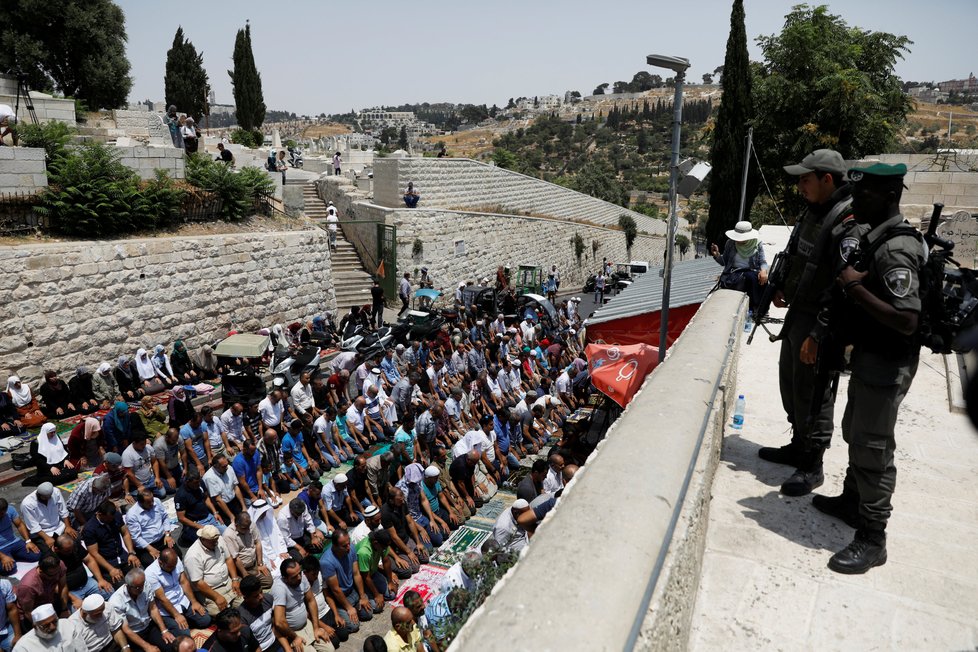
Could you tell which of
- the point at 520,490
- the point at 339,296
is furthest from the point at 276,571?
the point at 339,296

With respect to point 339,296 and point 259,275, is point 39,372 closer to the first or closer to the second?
point 259,275

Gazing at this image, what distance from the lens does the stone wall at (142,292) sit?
10781 millimetres

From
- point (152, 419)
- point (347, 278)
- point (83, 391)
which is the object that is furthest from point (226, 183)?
point (152, 419)

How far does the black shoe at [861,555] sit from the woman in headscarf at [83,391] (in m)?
11.5

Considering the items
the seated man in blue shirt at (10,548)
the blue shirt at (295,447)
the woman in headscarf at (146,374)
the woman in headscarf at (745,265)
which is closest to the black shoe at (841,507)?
the woman in headscarf at (745,265)

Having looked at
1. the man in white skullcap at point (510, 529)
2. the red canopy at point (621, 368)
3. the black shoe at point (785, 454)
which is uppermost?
the black shoe at point (785, 454)

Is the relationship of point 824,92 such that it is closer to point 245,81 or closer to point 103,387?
point 103,387

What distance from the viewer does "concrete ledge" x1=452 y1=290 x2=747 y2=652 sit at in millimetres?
1688

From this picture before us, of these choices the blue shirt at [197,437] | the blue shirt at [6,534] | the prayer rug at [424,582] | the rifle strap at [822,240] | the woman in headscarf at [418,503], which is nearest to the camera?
the rifle strap at [822,240]

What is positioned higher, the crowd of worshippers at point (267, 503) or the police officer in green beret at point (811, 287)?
the police officer in green beret at point (811, 287)

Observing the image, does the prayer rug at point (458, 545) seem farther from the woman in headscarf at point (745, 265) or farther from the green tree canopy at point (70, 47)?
the green tree canopy at point (70, 47)

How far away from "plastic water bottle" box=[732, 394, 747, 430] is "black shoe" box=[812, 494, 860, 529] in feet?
4.16

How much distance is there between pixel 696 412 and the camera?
10.1 feet

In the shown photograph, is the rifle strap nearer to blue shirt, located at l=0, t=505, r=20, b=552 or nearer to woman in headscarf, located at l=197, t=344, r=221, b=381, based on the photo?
blue shirt, located at l=0, t=505, r=20, b=552
